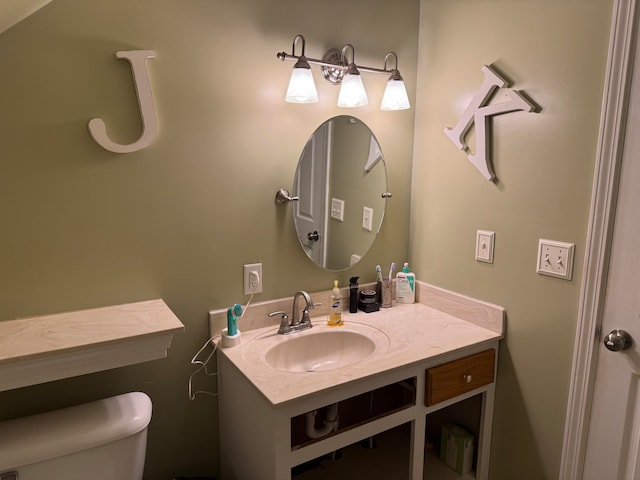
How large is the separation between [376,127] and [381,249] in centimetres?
52

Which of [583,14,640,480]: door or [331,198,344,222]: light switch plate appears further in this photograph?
[331,198,344,222]: light switch plate

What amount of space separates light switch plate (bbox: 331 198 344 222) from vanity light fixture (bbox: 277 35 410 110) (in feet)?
1.19

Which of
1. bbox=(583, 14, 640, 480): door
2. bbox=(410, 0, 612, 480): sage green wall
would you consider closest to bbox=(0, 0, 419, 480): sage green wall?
bbox=(410, 0, 612, 480): sage green wall

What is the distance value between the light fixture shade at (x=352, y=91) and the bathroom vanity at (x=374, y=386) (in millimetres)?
828

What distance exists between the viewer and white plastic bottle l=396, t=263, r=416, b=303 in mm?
1898

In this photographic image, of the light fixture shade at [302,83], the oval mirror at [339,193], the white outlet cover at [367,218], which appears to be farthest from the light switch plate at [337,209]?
the light fixture shade at [302,83]

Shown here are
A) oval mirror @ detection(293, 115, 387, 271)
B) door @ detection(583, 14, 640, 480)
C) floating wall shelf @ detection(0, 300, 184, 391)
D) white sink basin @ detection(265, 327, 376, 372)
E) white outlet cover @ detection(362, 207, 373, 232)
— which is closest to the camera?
floating wall shelf @ detection(0, 300, 184, 391)

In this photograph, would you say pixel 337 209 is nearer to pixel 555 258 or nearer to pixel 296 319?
pixel 296 319

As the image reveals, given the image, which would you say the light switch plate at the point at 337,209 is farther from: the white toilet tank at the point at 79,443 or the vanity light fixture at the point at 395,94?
the white toilet tank at the point at 79,443

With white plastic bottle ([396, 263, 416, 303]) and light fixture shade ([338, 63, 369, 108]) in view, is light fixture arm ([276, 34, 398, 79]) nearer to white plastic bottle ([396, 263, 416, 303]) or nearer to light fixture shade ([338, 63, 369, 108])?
light fixture shade ([338, 63, 369, 108])

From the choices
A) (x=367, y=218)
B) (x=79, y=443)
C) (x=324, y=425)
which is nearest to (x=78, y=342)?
(x=79, y=443)

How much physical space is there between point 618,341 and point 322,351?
0.94 meters

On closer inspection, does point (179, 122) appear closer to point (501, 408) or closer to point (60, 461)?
point (60, 461)

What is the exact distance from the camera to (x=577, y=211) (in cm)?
134
